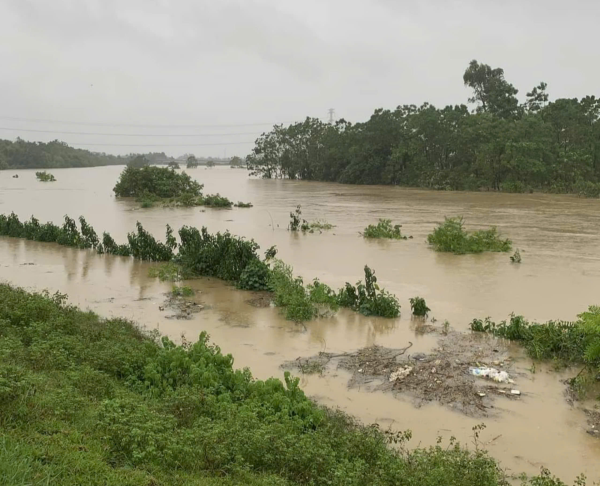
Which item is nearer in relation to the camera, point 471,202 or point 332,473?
point 332,473

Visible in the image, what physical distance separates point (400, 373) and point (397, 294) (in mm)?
4245

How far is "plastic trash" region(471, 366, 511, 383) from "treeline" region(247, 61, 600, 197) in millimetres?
30460

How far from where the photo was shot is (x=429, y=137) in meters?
41.7

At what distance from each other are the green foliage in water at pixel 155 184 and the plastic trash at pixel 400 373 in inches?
1071

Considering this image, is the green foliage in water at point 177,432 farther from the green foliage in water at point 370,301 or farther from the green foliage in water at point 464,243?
the green foliage in water at point 464,243

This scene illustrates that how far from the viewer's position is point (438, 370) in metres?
6.83

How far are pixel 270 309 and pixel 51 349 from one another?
4.33 m

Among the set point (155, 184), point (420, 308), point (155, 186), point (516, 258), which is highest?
point (155, 184)

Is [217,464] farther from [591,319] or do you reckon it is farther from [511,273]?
[511,273]

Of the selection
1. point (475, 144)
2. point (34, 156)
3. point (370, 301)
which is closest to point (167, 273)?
point (370, 301)

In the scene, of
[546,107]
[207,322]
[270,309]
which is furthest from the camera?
[546,107]

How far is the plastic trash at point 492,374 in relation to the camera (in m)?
6.59

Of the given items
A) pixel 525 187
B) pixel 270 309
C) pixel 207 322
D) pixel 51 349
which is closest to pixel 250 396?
pixel 51 349

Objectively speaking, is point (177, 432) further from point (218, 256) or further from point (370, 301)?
point (218, 256)
